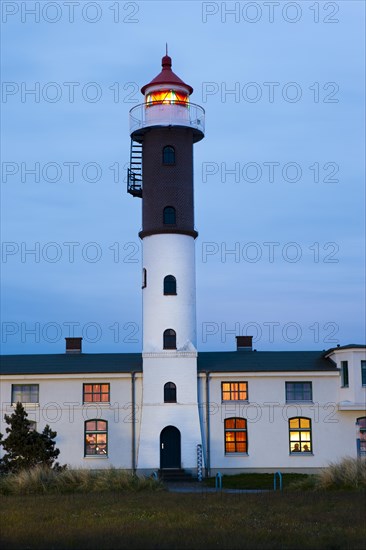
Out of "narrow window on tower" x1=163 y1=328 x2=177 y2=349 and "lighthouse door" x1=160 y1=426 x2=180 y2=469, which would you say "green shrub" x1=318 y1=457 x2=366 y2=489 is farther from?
"narrow window on tower" x1=163 y1=328 x2=177 y2=349

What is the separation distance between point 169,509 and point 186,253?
1800cm

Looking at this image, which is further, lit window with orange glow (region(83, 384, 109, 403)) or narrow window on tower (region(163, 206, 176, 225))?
lit window with orange glow (region(83, 384, 109, 403))

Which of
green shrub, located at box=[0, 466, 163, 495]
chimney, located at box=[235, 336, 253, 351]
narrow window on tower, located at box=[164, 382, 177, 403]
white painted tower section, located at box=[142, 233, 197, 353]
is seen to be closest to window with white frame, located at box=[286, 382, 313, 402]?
white painted tower section, located at box=[142, 233, 197, 353]

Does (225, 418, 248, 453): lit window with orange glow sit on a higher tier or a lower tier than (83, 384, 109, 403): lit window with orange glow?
lower

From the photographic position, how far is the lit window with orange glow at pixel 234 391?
3844 centimetres

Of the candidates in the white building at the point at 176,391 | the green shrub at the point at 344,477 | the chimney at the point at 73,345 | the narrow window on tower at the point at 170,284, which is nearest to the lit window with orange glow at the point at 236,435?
the white building at the point at 176,391

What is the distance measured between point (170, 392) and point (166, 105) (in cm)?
1277

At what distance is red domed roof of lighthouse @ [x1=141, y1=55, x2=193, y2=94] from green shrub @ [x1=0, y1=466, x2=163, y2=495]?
18157 mm

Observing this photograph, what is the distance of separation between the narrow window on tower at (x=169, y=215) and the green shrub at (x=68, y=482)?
13.4m

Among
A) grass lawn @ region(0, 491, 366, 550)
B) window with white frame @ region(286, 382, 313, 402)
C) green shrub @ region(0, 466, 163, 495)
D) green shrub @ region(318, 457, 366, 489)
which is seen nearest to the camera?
grass lawn @ region(0, 491, 366, 550)

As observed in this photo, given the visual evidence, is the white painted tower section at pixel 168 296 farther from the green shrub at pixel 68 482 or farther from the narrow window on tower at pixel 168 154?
the green shrub at pixel 68 482

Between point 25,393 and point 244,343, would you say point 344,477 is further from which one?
point 25,393

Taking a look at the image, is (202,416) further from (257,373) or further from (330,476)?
(330,476)

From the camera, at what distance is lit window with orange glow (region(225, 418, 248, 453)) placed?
125ft
